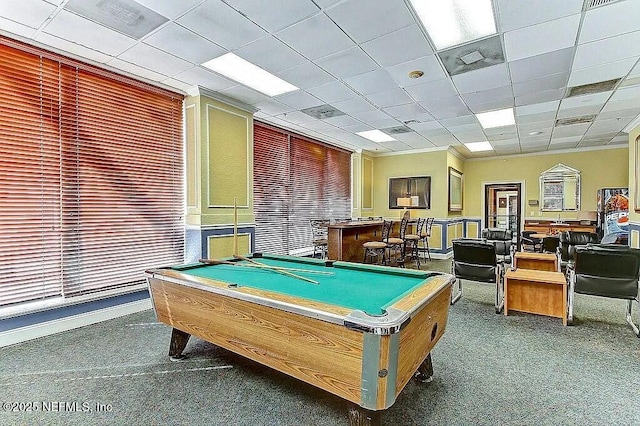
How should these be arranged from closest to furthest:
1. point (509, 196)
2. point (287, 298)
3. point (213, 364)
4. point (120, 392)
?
point (287, 298) < point (120, 392) < point (213, 364) < point (509, 196)

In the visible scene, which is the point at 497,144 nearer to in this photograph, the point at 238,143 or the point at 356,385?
the point at 238,143

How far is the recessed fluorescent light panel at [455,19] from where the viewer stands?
2.53m

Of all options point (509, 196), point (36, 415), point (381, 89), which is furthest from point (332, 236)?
point (509, 196)

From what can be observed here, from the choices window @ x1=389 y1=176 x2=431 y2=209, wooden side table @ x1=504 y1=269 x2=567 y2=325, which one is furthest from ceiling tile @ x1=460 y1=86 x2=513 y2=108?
A: window @ x1=389 y1=176 x2=431 y2=209

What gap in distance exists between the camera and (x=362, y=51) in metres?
3.28

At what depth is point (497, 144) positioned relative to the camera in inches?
303

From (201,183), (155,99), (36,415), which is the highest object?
(155,99)

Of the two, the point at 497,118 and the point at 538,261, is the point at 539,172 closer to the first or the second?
the point at 497,118

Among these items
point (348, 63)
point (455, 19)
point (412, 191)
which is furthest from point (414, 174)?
point (455, 19)

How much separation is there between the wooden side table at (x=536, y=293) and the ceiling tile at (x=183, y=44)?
4098 millimetres

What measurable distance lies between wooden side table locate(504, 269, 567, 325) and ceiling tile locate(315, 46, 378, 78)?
114 inches

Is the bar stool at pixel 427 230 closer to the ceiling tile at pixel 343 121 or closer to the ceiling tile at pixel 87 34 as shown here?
the ceiling tile at pixel 343 121

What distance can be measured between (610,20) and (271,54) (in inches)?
120

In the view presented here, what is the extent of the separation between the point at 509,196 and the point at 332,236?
6.38 meters
